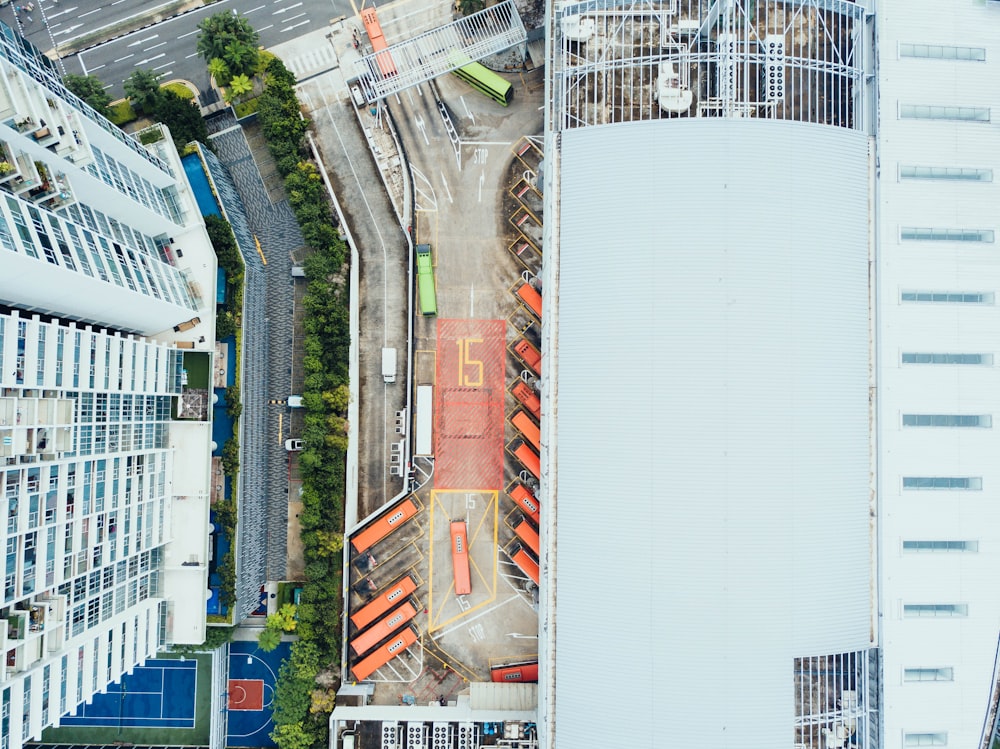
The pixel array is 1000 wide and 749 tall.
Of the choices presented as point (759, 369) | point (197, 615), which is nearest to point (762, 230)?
point (759, 369)

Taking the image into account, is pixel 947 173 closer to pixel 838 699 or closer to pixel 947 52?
pixel 947 52

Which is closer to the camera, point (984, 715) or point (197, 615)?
point (984, 715)

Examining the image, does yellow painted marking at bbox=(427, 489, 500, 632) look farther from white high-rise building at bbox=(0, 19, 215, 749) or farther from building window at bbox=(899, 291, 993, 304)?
building window at bbox=(899, 291, 993, 304)

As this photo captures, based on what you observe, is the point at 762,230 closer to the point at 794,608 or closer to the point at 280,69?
the point at 794,608

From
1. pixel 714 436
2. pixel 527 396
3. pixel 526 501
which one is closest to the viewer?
pixel 714 436

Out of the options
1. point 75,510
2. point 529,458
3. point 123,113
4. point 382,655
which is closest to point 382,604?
point 382,655
